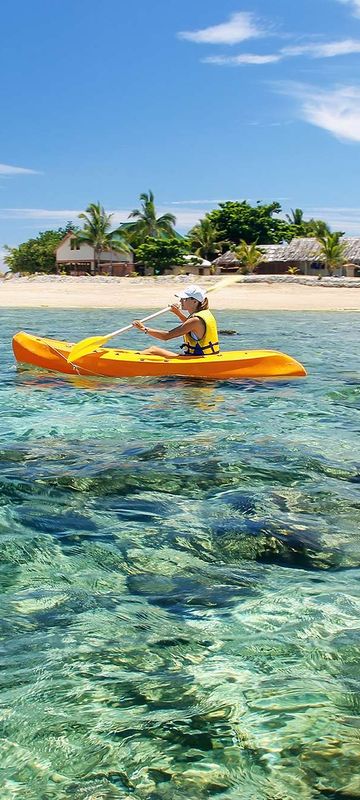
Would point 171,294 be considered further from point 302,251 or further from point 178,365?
point 178,365

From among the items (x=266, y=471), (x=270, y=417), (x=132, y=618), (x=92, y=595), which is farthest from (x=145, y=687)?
(x=270, y=417)

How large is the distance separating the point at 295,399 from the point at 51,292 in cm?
2944

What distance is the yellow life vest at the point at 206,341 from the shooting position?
884cm

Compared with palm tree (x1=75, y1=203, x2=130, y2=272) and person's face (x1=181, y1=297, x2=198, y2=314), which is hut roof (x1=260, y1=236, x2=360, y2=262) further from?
person's face (x1=181, y1=297, x2=198, y2=314)

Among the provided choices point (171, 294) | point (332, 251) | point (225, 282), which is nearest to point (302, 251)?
point (332, 251)

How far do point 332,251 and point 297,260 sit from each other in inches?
114

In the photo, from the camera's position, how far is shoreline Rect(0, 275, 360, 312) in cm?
2972

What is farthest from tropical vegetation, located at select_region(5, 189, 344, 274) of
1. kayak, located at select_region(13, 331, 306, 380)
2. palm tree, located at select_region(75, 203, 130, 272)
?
kayak, located at select_region(13, 331, 306, 380)

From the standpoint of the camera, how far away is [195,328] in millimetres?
8875

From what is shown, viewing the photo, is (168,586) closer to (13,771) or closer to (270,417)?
(13,771)

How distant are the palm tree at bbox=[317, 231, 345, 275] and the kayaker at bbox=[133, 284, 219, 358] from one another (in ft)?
128

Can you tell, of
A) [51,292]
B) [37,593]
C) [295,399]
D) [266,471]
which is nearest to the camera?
[37,593]

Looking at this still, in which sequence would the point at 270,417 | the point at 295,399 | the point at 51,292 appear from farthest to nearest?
the point at 51,292 → the point at 295,399 → the point at 270,417

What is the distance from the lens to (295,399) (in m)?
8.53
